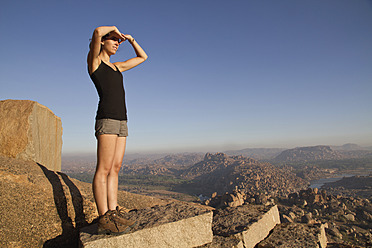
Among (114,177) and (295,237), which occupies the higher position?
(114,177)

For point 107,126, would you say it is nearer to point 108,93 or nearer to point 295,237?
point 108,93

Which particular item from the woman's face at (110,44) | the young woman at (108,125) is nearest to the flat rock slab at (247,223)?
the young woman at (108,125)

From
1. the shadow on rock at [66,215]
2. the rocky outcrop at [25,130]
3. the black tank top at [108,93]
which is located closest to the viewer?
the black tank top at [108,93]

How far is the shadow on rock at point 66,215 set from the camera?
3.39 m

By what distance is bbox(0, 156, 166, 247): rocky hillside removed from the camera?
10.3 feet

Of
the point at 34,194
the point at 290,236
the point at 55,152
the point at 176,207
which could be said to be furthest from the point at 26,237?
the point at 55,152

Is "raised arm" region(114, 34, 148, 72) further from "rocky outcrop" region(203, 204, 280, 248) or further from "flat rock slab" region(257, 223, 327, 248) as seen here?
"flat rock slab" region(257, 223, 327, 248)

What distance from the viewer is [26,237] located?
10.2ft

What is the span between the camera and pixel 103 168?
2959 millimetres

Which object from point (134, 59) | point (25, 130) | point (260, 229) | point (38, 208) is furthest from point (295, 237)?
point (25, 130)

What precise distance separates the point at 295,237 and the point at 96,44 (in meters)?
4.76

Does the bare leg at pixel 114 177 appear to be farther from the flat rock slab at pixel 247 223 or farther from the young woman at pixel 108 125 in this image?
the flat rock slab at pixel 247 223

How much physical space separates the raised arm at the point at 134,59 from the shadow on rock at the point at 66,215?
2.67m

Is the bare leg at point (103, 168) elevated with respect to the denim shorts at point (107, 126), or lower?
lower
